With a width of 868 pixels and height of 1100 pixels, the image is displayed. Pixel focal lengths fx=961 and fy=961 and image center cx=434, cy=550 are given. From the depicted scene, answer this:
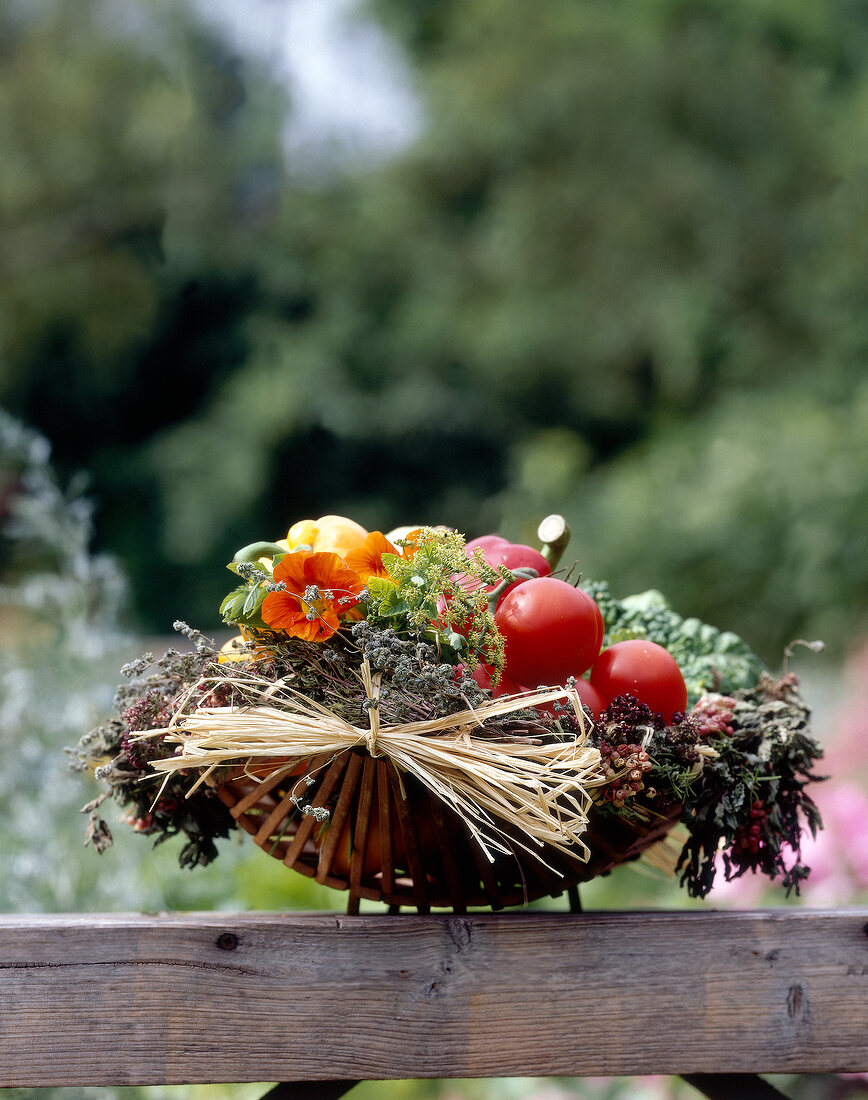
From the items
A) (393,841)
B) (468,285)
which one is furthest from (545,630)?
(468,285)

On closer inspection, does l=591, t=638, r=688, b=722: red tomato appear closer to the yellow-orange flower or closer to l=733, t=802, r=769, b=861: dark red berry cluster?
l=733, t=802, r=769, b=861: dark red berry cluster

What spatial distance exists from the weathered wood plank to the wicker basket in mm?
30

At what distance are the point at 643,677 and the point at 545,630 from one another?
11cm

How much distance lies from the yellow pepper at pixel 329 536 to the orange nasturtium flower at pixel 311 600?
0.10 metres

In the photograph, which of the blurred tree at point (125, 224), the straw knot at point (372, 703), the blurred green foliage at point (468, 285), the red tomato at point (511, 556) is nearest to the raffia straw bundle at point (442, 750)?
the straw knot at point (372, 703)

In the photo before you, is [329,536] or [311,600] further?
[329,536]

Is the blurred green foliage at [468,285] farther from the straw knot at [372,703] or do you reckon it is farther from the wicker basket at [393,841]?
the straw knot at [372,703]

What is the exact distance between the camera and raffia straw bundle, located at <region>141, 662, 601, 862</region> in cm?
71

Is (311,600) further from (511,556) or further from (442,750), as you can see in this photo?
(511,556)

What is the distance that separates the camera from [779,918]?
0.86 meters

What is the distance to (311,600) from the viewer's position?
0.74 m

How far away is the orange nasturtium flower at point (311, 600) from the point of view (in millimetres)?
749

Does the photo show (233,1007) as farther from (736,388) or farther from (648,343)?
(648,343)

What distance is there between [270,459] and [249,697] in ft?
26.2
